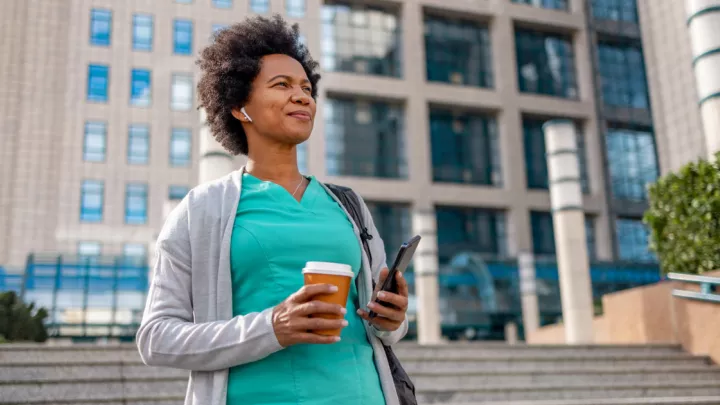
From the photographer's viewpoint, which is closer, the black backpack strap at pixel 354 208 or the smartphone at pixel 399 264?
the smartphone at pixel 399 264

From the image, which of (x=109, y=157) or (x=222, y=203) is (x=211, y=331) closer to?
(x=222, y=203)

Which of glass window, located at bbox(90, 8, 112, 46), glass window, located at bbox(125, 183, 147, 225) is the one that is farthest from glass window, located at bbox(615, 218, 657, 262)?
glass window, located at bbox(90, 8, 112, 46)

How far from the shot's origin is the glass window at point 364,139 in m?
37.5

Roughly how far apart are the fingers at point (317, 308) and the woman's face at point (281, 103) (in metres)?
0.65

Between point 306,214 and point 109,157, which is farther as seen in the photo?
point 109,157

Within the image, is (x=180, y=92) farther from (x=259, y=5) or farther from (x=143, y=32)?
(x=259, y=5)

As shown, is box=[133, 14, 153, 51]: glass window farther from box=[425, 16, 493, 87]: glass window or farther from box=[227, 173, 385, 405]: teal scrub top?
box=[227, 173, 385, 405]: teal scrub top

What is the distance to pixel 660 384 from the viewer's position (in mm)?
7422

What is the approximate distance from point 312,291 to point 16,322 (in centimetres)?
936

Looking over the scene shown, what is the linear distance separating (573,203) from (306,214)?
431 inches

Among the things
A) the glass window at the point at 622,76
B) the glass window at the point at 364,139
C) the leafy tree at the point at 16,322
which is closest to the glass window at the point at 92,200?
the glass window at the point at 364,139

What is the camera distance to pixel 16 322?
995cm

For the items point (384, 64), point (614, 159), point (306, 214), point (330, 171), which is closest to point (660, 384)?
Result: point (306, 214)

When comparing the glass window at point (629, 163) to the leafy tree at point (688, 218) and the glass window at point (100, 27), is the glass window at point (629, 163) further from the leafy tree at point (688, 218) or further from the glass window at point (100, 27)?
the leafy tree at point (688, 218)
